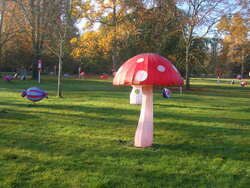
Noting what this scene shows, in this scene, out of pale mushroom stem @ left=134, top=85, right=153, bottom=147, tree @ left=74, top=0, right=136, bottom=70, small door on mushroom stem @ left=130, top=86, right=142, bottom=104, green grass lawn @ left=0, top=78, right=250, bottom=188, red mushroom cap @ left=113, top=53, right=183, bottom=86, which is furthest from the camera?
tree @ left=74, top=0, right=136, bottom=70

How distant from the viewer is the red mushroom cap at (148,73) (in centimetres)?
543

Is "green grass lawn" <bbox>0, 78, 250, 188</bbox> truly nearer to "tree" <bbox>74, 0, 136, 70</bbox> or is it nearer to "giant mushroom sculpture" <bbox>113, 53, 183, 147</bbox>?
"giant mushroom sculpture" <bbox>113, 53, 183, 147</bbox>

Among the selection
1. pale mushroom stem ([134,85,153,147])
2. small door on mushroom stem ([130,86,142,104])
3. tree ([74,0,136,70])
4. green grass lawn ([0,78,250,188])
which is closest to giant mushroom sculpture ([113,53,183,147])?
pale mushroom stem ([134,85,153,147])

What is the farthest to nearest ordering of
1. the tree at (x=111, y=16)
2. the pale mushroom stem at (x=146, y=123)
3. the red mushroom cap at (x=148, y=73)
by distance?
the tree at (x=111, y=16) → the pale mushroom stem at (x=146, y=123) → the red mushroom cap at (x=148, y=73)

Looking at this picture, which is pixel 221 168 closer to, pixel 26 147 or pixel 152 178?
pixel 152 178

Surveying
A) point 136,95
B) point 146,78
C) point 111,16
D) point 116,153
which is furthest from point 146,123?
point 111,16

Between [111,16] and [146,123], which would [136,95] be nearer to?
[146,123]

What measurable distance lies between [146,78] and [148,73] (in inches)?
5.1

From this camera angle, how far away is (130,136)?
6961 millimetres

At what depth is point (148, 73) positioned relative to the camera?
5480mm

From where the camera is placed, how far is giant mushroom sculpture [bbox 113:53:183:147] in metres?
5.45

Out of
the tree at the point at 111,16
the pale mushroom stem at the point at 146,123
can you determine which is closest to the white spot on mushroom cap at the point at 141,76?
the pale mushroom stem at the point at 146,123

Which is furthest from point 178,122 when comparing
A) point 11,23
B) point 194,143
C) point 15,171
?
point 11,23

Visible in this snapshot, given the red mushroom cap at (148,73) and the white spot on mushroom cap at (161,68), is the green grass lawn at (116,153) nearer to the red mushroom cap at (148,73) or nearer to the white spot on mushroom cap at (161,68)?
the red mushroom cap at (148,73)
